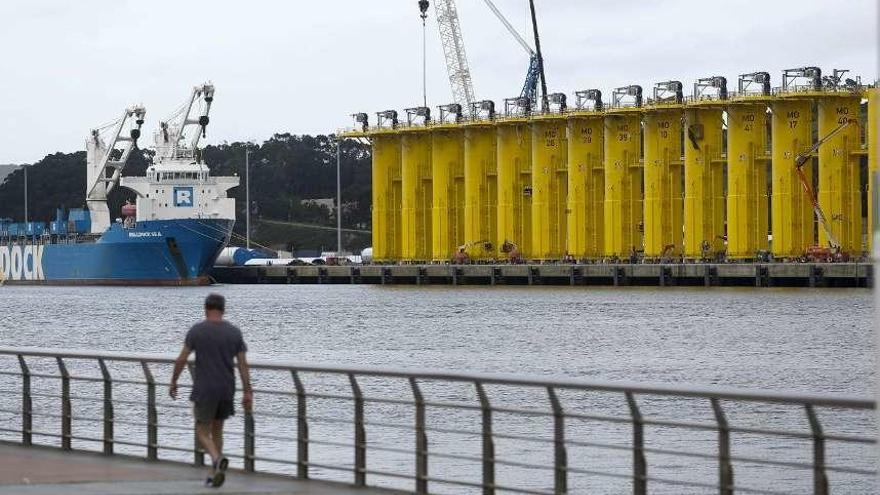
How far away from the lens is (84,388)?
45.0 metres

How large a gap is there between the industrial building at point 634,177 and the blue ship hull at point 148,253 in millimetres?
16020

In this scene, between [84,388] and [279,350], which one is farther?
[279,350]

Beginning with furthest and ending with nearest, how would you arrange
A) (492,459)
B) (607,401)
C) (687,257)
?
(687,257) < (607,401) < (492,459)

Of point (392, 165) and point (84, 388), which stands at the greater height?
point (392, 165)

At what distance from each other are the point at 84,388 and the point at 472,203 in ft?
306

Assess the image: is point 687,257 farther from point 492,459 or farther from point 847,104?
point 492,459

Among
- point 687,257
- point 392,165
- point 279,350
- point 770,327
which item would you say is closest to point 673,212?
point 687,257

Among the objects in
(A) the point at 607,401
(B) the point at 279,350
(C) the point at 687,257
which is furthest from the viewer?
(C) the point at 687,257

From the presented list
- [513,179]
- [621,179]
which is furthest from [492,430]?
[513,179]

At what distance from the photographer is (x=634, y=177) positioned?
126 meters

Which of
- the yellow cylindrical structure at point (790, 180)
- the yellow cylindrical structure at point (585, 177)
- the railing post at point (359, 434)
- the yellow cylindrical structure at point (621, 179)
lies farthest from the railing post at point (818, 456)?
the yellow cylindrical structure at point (585, 177)

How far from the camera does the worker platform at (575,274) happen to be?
111688mm

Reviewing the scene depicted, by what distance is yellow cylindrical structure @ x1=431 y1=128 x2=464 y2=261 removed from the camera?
14050 centimetres

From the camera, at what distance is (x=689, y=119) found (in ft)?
389
